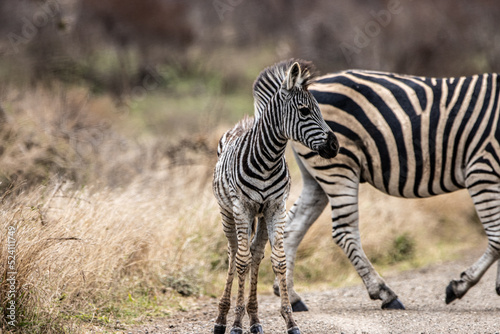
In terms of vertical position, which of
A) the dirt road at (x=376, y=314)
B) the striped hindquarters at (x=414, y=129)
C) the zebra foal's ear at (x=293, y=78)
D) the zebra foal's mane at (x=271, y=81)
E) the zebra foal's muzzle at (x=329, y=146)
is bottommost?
the dirt road at (x=376, y=314)

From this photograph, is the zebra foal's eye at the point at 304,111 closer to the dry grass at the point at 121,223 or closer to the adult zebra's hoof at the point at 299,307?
the dry grass at the point at 121,223

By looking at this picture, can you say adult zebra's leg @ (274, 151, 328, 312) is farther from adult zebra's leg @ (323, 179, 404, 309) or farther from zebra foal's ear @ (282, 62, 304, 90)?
zebra foal's ear @ (282, 62, 304, 90)

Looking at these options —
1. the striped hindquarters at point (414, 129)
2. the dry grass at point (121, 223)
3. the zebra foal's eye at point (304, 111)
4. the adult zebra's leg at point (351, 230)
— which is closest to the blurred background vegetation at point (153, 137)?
the dry grass at point (121, 223)

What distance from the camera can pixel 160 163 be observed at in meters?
9.34

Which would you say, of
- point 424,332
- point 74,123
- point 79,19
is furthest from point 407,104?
point 79,19

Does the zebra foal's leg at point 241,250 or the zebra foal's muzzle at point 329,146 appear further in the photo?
the zebra foal's leg at point 241,250

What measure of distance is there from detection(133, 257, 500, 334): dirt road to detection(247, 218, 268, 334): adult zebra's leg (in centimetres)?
24

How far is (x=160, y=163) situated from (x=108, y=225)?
3.41 meters

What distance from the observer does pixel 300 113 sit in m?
4.52

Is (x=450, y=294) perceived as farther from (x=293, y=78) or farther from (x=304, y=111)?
(x=293, y=78)

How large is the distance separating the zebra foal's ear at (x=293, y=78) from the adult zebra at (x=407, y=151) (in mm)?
1748

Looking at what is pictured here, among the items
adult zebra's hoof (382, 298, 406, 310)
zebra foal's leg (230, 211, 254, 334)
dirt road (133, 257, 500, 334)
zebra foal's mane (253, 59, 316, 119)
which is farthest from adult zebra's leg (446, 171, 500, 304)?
zebra foal's leg (230, 211, 254, 334)

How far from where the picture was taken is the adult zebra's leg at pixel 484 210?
19.5 feet

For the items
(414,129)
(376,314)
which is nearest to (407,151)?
(414,129)
